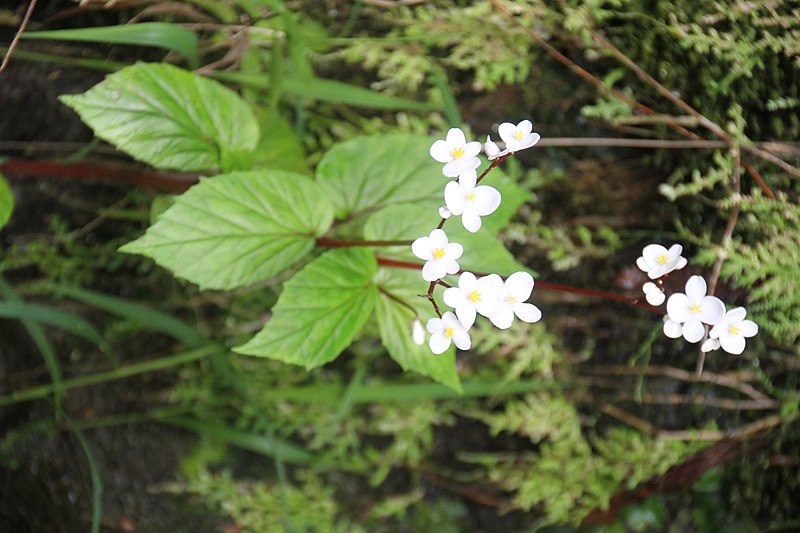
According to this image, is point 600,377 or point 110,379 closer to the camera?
point 600,377

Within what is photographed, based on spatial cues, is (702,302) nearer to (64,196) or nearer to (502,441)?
(502,441)

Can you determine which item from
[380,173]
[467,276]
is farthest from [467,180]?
[380,173]

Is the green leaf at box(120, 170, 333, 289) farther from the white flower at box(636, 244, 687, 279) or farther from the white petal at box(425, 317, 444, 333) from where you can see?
the white flower at box(636, 244, 687, 279)

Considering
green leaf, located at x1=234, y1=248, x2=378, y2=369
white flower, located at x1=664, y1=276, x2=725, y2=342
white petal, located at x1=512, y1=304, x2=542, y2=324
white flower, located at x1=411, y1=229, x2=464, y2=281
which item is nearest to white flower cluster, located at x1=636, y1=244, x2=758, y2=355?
white flower, located at x1=664, y1=276, x2=725, y2=342

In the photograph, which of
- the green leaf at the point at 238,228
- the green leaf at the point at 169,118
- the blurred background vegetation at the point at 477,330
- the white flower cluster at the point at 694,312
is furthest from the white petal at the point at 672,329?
the green leaf at the point at 169,118

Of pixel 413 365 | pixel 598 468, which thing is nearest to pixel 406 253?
pixel 413 365

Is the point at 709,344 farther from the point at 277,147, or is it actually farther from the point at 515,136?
the point at 277,147

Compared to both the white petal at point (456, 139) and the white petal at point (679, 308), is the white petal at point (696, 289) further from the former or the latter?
the white petal at point (456, 139)
